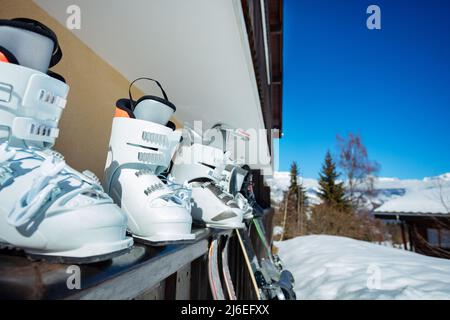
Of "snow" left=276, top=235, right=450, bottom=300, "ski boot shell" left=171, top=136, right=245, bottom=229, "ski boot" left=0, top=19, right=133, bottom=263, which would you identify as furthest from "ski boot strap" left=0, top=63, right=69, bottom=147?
"snow" left=276, top=235, right=450, bottom=300

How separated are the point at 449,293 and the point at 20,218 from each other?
263cm

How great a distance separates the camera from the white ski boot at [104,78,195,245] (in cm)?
61

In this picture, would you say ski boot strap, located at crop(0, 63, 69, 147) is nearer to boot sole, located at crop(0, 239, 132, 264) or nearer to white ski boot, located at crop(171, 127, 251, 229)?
boot sole, located at crop(0, 239, 132, 264)

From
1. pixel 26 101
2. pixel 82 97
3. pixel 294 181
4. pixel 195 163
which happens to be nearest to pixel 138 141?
pixel 26 101

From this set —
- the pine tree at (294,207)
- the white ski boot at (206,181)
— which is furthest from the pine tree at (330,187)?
the white ski boot at (206,181)

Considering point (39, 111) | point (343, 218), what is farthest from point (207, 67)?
point (343, 218)

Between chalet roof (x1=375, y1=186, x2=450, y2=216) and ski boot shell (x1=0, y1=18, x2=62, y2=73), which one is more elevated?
ski boot shell (x1=0, y1=18, x2=62, y2=73)

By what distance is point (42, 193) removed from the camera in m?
0.38

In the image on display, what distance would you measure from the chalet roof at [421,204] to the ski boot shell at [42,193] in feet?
29.6

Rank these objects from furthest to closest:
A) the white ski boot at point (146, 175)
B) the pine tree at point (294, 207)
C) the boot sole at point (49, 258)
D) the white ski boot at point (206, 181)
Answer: the pine tree at point (294, 207) < the white ski boot at point (206, 181) < the white ski boot at point (146, 175) < the boot sole at point (49, 258)

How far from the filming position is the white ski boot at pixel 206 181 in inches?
39.8

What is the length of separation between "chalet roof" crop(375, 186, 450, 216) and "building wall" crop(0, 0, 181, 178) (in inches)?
344

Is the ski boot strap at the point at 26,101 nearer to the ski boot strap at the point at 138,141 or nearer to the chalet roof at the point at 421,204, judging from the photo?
the ski boot strap at the point at 138,141

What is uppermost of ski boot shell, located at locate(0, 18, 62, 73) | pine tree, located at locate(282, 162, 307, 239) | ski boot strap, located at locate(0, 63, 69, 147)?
ski boot shell, located at locate(0, 18, 62, 73)
